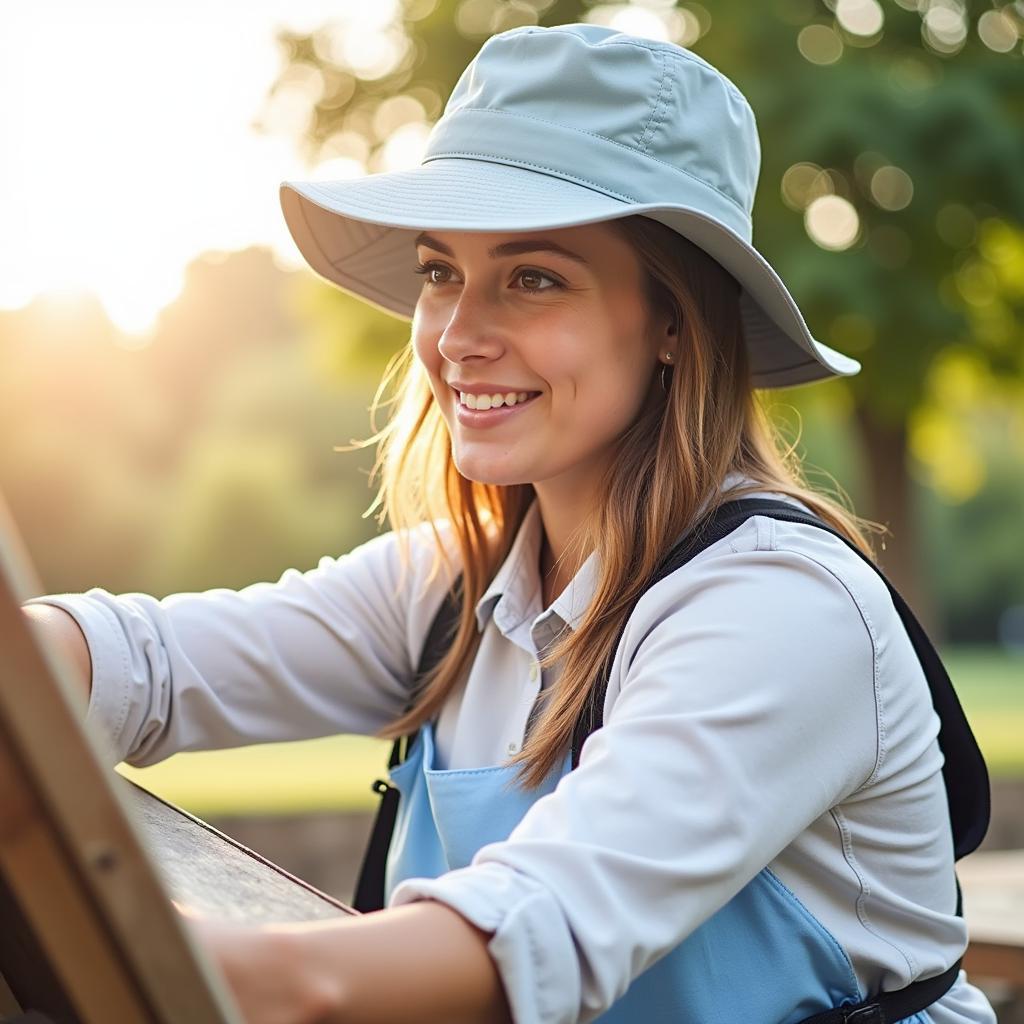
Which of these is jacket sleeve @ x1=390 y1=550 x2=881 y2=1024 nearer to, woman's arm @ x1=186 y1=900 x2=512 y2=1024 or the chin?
woman's arm @ x1=186 y1=900 x2=512 y2=1024

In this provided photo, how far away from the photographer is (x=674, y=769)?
1223mm

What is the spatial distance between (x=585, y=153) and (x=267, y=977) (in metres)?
1.00

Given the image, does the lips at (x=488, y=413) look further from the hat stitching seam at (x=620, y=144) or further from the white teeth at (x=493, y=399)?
the hat stitching seam at (x=620, y=144)

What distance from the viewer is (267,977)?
1.01m

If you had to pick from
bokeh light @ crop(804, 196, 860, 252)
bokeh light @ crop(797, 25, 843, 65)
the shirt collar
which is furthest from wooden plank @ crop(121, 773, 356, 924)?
bokeh light @ crop(797, 25, 843, 65)

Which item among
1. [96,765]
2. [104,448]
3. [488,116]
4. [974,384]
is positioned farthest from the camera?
[104,448]

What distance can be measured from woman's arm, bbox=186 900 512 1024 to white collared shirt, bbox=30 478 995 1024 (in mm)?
24

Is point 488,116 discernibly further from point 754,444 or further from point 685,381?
point 754,444

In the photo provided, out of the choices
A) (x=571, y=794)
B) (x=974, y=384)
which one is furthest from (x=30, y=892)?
(x=974, y=384)

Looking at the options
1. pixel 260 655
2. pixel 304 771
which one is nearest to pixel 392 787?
pixel 260 655

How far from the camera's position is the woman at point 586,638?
1.15m

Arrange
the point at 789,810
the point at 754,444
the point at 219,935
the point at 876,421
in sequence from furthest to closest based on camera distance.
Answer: the point at 876,421, the point at 754,444, the point at 789,810, the point at 219,935

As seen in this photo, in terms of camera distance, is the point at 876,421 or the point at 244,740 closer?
the point at 244,740

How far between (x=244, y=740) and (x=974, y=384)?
818 cm
